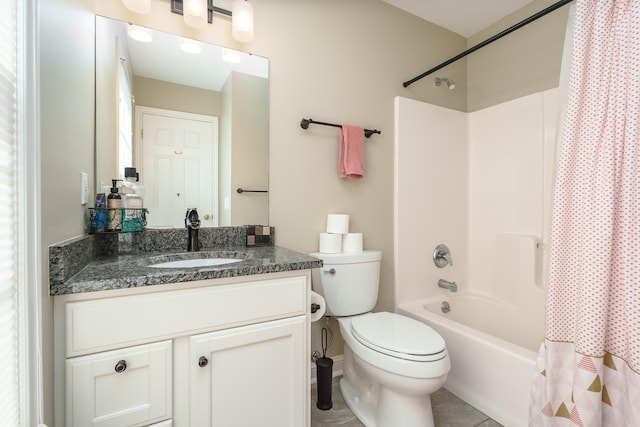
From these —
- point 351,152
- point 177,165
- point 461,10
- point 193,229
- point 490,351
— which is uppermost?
point 461,10

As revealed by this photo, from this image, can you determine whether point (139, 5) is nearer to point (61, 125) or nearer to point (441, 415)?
point (61, 125)

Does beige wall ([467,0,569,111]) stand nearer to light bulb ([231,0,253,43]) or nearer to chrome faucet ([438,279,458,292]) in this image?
chrome faucet ([438,279,458,292])

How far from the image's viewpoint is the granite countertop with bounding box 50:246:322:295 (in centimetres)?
83

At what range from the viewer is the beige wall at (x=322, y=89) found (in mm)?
1193

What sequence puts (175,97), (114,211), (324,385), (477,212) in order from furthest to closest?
(477,212) < (324,385) < (175,97) < (114,211)

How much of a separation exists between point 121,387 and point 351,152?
1526 mm

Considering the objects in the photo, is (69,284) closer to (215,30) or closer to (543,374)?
(215,30)

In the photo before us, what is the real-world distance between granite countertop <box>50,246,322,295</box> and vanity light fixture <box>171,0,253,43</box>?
1084 mm

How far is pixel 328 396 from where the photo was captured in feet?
5.30

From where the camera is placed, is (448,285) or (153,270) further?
A: (448,285)

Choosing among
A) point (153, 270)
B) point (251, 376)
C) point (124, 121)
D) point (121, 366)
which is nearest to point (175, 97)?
point (124, 121)

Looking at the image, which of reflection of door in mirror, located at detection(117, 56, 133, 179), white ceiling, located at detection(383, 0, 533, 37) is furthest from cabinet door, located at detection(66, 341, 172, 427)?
white ceiling, located at detection(383, 0, 533, 37)

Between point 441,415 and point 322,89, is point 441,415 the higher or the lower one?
the lower one

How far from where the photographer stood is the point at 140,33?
55.8 inches
